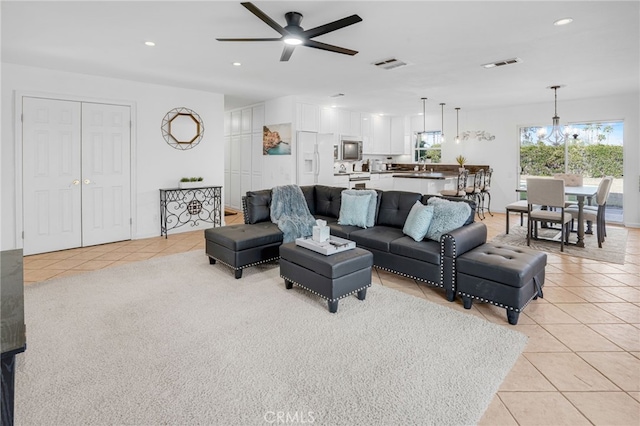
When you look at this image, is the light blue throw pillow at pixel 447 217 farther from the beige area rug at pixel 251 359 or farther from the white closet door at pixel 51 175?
the white closet door at pixel 51 175

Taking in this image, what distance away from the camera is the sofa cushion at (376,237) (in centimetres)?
371

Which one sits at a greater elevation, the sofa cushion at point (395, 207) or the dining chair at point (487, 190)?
the dining chair at point (487, 190)

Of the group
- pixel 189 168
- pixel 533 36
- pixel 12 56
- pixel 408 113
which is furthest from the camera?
pixel 408 113

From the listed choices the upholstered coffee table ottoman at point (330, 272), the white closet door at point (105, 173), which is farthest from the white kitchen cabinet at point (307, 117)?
the upholstered coffee table ottoman at point (330, 272)

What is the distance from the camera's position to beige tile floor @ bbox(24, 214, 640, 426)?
1.82 metres

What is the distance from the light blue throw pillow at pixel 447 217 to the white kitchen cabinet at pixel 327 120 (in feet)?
15.0

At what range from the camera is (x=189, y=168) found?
6.29 m

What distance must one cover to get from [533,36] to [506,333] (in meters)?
3.00

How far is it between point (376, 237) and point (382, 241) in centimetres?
13

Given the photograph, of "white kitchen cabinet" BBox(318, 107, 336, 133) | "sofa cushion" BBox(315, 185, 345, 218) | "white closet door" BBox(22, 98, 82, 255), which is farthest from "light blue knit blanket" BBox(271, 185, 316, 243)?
"white kitchen cabinet" BBox(318, 107, 336, 133)

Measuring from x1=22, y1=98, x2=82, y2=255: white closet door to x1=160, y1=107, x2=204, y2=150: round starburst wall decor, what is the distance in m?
1.30

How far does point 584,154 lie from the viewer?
7395 millimetres

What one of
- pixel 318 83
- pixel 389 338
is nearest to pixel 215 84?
pixel 318 83

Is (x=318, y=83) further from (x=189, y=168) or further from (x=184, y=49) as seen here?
(x=189, y=168)
